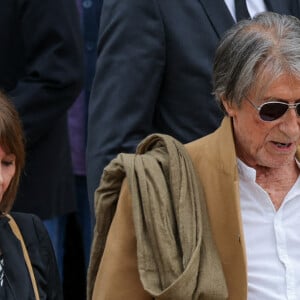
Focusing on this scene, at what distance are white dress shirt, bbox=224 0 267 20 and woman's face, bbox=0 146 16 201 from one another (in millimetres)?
1030

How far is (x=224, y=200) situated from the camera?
3762mm

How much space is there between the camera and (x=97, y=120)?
14.0ft

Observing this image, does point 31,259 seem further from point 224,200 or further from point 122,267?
A: point 224,200

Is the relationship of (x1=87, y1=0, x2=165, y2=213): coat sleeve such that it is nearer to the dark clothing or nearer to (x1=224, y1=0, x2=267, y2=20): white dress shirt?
(x1=224, y1=0, x2=267, y2=20): white dress shirt

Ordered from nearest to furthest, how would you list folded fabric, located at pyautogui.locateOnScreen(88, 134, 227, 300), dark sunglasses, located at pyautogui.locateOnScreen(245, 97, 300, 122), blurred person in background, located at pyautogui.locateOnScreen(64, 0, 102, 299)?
folded fabric, located at pyautogui.locateOnScreen(88, 134, 227, 300)
dark sunglasses, located at pyautogui.locateOnScreen(245, 97, 300, 122)
blurred person in background, located at pyautogui.locateOnScreen(64, 0, 102, 299)

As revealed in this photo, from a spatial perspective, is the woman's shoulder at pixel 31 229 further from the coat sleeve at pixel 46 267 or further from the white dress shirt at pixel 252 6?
the white dress shirt at pixel 252 6

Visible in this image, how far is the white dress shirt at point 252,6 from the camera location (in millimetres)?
4379

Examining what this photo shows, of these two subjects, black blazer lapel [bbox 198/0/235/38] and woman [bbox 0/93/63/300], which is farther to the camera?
black blazer lapel [bbox 198/0/235/38]

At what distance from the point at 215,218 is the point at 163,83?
71 centimetres

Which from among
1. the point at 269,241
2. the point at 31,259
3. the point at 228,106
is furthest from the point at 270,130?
the point at 31,259

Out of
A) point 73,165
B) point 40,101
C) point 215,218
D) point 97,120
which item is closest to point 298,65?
point 215,218

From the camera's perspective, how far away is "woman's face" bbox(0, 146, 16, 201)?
3857 mm

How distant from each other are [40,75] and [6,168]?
1.07 meters

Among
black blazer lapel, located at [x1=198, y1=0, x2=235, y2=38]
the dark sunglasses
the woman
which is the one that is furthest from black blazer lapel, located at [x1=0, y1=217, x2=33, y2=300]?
black blazer lapel, located at [x1=198, y1=0, x2=235, y2=38]
